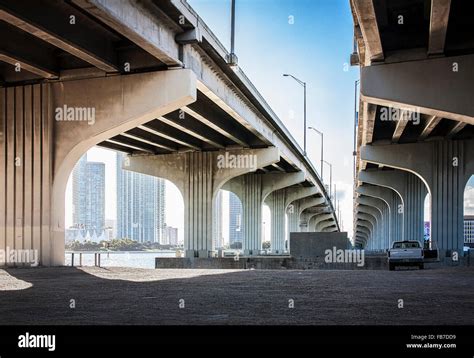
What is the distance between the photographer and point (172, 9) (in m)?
22.4

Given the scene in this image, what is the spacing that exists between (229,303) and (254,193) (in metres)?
53.9

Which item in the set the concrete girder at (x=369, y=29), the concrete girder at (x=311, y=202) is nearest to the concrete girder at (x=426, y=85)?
the concrete girder at (x=369, y=29)

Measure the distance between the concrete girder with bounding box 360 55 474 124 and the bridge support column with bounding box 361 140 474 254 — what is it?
20.1 metres

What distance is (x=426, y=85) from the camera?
22172 mm

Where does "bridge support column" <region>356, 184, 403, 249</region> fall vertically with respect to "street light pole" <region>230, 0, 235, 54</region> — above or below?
below

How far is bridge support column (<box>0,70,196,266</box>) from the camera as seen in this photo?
84.4ft

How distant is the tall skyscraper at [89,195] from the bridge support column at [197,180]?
329 ft

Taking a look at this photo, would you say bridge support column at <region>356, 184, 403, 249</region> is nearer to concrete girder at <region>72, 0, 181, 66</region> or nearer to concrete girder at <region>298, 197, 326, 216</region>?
concrete girder at <region>298, 197, 326, 216</region>

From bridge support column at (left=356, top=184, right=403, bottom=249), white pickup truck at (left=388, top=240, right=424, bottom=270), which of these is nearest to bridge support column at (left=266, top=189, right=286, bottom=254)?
bridge support column at (left=356, top=184, right=403, bottom=249)

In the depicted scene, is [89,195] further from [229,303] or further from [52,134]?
[229,303]

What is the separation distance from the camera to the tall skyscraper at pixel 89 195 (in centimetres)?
14975

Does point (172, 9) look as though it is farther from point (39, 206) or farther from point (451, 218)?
point (451, 218)

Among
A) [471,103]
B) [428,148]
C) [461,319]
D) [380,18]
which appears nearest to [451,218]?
[428,148]
